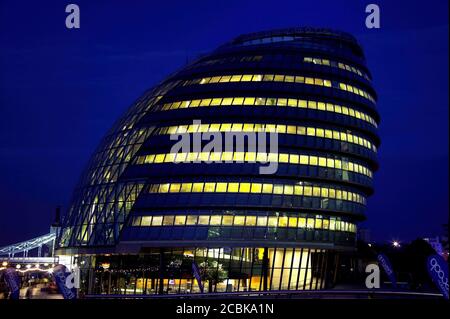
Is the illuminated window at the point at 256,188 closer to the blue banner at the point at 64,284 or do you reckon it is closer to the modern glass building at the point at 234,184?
the modern glass building at the point at 234,184

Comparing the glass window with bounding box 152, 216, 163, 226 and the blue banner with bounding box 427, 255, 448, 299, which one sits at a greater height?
the glass window with bounding box 152, 216, 163, 226

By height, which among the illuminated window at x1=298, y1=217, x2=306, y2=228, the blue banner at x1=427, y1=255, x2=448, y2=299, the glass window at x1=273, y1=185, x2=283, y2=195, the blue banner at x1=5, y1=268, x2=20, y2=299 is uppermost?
the glass window at x1=273, y1=185, x2=283, y2=195

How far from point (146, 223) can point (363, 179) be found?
29.9 m

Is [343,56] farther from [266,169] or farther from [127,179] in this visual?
[127,179]

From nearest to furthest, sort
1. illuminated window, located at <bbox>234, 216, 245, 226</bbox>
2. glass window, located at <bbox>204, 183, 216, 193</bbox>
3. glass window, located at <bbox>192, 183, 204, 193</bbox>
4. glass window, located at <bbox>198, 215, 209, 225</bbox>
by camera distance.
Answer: glass window, located at <bbox>198, 215, 209, 225</bbox>, illuminated window, located at <bbox>234, 216, 245, 226</bbox>, glass window, located at <bbox>204, 183, 216, 193</bbox>, glass window, located at <bbox>192, 183, 204, 193</bbox>

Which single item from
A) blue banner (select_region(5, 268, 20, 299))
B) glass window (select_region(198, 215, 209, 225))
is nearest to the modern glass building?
glass window (select_region(198, 215, 209, 225))

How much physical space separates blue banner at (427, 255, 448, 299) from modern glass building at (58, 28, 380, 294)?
133 ft

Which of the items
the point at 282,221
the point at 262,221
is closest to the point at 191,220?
the point at 262,221

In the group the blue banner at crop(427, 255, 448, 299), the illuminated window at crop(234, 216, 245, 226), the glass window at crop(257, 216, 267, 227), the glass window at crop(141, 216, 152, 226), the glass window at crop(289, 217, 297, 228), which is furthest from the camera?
the glass window at crop(289, 217, 297, 228)

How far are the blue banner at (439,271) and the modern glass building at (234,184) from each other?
133 ft

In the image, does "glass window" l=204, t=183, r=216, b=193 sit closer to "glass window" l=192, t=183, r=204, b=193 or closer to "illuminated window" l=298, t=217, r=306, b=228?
"glass window" l=192, t=183, r=204, b=193

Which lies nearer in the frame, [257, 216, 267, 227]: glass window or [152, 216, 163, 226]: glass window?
[152, 216, 163, 226]: glass window

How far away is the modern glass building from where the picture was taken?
7006cm
